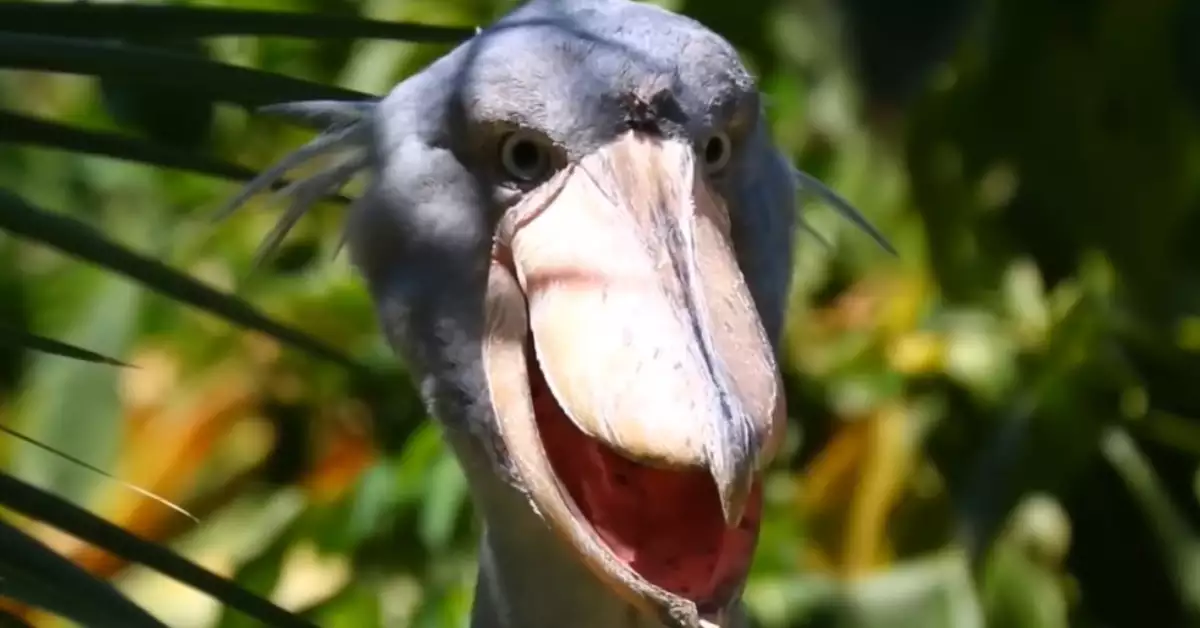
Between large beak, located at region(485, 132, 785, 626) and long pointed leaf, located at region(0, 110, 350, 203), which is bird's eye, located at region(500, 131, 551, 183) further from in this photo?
long pointed leaf, located at region(0, 110, 350, 203)

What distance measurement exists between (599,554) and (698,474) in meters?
0.04

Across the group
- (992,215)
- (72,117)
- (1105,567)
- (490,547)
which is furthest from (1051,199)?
(72,117)

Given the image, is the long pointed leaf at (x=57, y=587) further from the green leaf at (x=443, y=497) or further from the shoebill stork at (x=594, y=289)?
the green leaf at (x=443, y=497)

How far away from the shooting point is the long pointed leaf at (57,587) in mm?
521

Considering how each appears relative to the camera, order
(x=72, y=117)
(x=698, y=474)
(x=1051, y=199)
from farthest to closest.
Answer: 1. (x=72, y=117)
2. (x=1051, y=199)
3. (x=698, y=474)

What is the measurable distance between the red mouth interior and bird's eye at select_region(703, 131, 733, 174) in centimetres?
10

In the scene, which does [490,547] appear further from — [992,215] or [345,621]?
[992,215]

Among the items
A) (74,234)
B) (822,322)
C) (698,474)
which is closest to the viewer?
Answer: (698,474)

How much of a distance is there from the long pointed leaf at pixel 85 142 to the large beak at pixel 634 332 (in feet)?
0.47

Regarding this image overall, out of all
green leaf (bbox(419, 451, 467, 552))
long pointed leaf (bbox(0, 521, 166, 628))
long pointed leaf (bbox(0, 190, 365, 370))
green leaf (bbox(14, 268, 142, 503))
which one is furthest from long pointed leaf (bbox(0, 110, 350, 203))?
green leaf (bbox(14, 268, 142, 503))

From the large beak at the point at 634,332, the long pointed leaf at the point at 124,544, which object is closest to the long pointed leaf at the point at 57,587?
the long pointed leaf at the point at 124,544

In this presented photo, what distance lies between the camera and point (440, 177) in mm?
545

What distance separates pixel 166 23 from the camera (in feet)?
1.96

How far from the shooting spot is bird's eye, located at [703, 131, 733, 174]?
0.53 m
